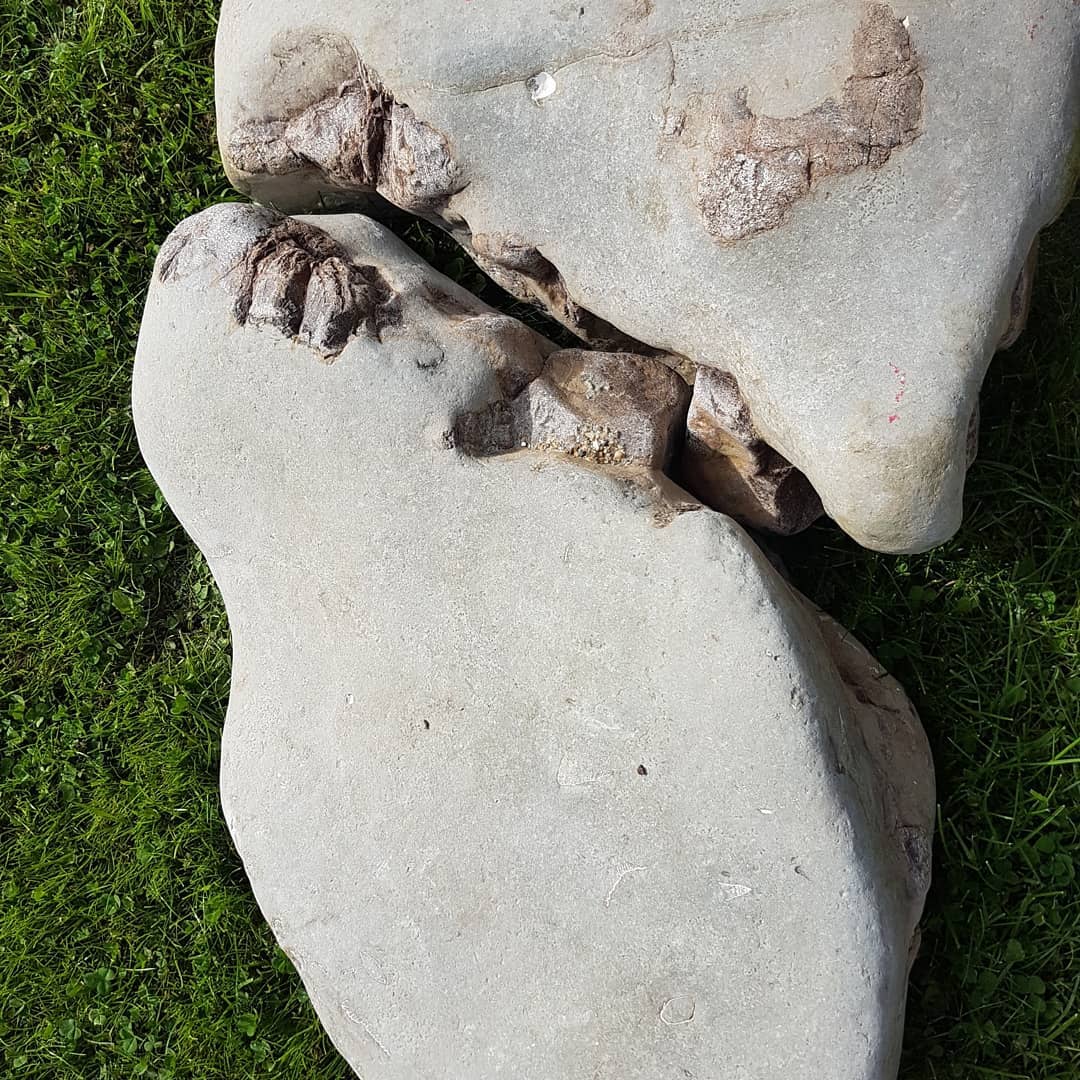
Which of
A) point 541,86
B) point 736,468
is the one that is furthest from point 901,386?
point 541,86

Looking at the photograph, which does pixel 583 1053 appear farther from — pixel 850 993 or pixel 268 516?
pixel 268 516

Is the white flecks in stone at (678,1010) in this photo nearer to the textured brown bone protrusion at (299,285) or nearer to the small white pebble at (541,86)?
the textured brown bone protrusion at (299,285)

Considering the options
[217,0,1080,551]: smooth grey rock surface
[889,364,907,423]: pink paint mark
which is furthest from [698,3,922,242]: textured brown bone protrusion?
[889,364,907,423]: pink paint mark

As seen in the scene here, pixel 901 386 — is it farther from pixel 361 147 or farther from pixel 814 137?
pixel 361 147

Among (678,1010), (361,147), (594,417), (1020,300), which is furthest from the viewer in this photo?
(361,147)

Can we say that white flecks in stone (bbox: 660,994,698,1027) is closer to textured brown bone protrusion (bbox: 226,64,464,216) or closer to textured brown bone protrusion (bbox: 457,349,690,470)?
textured brown bone protrusion (bbox: 457,349,690,470)
